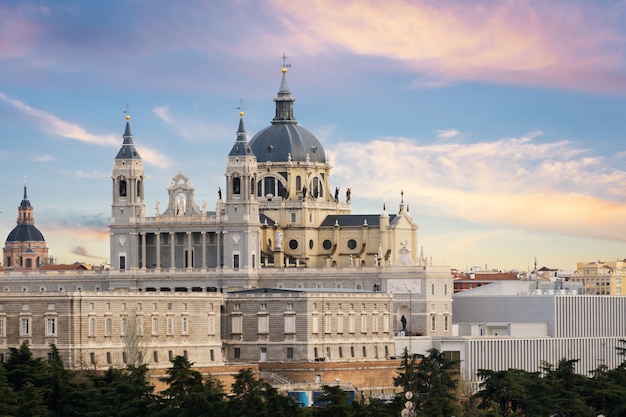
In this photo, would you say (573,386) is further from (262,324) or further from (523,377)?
(262,324)

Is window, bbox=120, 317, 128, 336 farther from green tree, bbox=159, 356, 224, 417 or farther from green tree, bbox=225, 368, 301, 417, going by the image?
green tree, bbox=225, 368, 301, 417

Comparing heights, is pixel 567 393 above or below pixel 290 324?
below

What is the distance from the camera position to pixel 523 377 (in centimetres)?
17312

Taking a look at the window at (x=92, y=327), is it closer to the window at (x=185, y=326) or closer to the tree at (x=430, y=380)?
the window at (x=185, y=326)

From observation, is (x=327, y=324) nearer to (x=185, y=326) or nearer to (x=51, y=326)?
(x=185, y=326)

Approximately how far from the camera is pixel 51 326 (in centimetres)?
18338

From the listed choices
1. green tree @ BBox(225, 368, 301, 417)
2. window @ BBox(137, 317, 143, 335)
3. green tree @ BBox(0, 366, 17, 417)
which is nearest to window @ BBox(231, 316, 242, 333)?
window @ BBox(137, 317, 143, 335)

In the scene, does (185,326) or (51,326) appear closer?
(51,326)

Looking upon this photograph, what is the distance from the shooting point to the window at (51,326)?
183250 millimetres

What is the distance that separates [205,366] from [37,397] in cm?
4182

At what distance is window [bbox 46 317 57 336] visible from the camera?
183250 mm

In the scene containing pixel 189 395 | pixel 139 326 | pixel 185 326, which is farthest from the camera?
pixel 185 326

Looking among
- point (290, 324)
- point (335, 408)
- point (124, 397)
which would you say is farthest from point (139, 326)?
point (335, 408)

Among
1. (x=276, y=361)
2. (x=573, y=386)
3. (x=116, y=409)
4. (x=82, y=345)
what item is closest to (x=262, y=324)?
(x=276, y=361)
